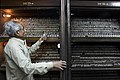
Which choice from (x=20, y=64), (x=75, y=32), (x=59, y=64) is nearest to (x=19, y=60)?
(x=20, y=64)

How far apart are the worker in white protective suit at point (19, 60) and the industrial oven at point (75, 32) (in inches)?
6.5

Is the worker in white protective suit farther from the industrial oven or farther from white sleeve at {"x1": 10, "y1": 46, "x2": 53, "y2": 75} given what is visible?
the industrial oven

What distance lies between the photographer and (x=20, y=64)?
2.29 meters

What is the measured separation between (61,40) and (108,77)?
94 cm

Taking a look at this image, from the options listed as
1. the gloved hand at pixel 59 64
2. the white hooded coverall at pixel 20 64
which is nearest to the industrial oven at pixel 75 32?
the gloved hand at pixel 59 64

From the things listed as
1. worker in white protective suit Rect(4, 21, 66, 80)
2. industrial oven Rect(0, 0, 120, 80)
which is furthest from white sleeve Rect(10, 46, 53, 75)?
industrial oven Rect(0, 0, 120, 80)

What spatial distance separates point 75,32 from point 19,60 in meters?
0.89

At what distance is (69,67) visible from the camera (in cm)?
251

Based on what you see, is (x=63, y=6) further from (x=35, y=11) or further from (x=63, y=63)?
(x=63, y=63)

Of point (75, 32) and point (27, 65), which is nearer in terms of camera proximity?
point (27, 65)

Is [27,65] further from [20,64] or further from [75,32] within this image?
[75,32]

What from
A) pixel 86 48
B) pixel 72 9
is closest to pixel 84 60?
pixel 86 48

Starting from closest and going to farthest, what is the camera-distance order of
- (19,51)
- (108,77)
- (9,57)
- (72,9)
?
(19,51) → (9,57) → (72,9) → (108,77)

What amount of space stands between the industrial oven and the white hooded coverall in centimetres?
22
